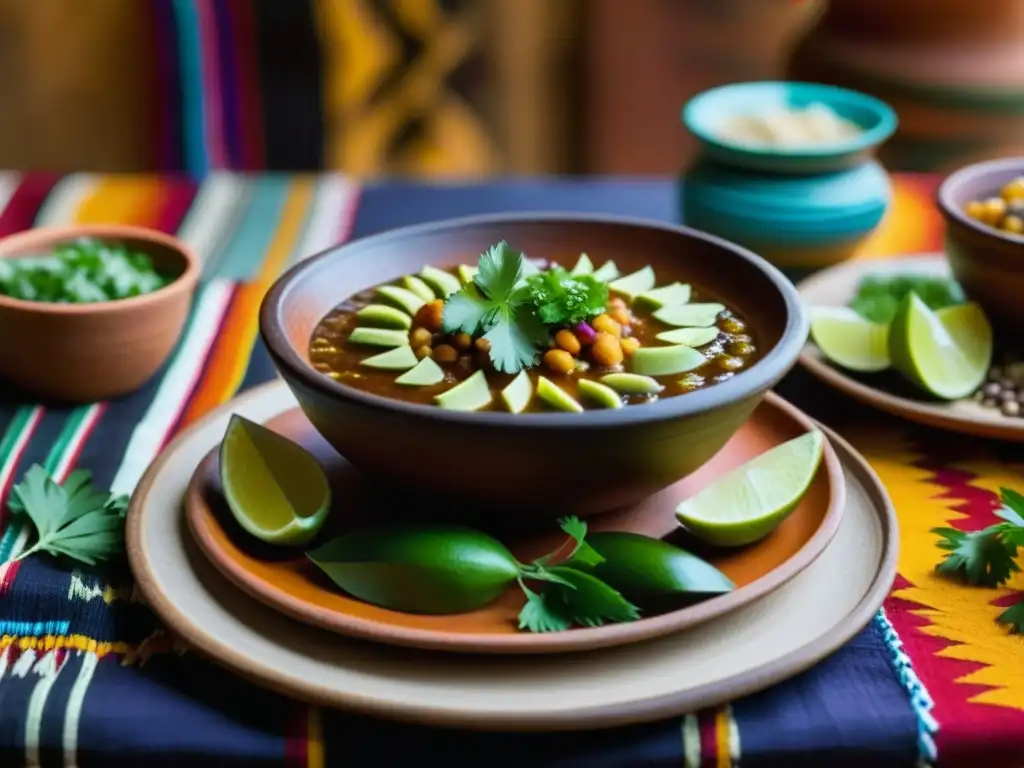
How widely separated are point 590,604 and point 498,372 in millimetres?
255

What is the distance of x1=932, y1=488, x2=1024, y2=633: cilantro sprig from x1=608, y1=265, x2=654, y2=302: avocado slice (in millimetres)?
391

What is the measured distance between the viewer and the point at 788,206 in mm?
1714

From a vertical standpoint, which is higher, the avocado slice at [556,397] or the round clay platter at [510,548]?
the avocado slice at [556,397]

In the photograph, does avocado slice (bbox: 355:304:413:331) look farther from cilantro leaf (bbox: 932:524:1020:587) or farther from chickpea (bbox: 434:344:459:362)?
cilantro leaf (bbox: 932:524:1020:587)

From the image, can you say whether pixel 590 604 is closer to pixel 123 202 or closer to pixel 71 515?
pixel 71 515

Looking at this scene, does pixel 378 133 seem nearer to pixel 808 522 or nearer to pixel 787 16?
pixel 787 16

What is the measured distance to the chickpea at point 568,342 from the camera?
3.77ft

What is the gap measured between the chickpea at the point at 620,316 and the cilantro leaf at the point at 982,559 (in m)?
0.36

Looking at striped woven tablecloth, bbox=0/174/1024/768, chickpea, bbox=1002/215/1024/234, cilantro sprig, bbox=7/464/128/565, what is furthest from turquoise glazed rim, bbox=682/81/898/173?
cilantro sprig, bbox=7/464/128/565

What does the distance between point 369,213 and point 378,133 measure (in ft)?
4.66

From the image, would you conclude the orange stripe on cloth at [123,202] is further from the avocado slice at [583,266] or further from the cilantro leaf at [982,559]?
the cilantro leaf at [982,559]

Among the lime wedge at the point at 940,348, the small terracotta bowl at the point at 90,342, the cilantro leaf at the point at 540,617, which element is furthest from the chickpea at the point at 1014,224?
the small terracotta bowl at the point at 90,342

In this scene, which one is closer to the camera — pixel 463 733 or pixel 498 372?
pixel 463 733

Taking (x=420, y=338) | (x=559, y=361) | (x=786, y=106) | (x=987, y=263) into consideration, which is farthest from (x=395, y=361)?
(x=786, y=106)
